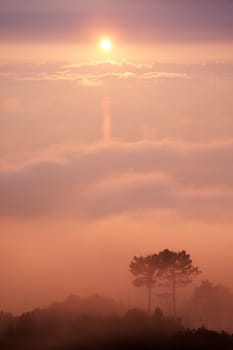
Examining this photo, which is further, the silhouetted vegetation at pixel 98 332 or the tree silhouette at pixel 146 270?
the tree silhouette at pixel 146 270

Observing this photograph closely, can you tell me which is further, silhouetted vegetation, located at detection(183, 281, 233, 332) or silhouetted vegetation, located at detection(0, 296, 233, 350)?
silhouetted vegetation, located at detection(183, 281, 233, 332)

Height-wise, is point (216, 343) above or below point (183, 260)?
below

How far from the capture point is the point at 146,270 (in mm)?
136750

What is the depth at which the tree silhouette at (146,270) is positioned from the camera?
135250 millimetres

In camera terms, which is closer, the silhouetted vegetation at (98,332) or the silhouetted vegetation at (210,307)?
the silhouetted vegetation at (98,332)

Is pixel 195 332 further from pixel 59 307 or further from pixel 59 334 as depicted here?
pixel 59 307

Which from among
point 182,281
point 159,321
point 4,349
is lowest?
point 4,349

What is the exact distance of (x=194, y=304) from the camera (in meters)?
156

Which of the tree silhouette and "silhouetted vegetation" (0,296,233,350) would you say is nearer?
"silhouetted vegetation" (0,296,233,350)

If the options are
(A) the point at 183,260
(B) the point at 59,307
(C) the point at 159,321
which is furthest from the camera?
(A) the point at 183,260

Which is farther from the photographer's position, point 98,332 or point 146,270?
point 146,270

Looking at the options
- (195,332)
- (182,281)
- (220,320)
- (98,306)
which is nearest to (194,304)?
(220,320)

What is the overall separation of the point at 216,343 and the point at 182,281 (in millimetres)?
43772

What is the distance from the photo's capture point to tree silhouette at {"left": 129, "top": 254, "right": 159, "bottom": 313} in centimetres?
13525
